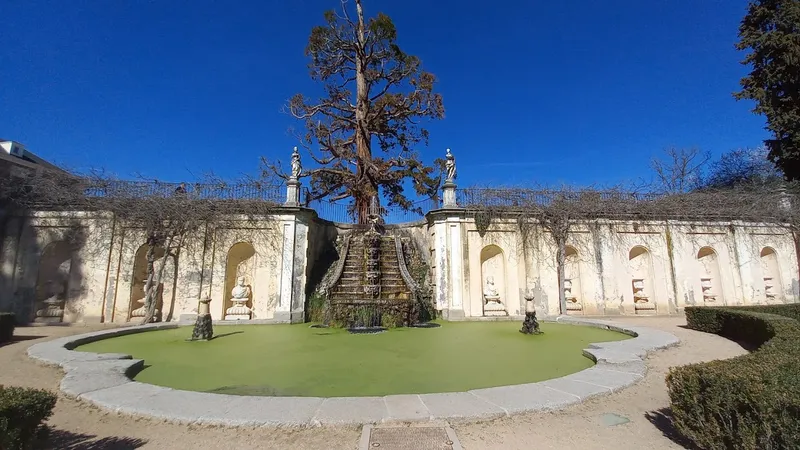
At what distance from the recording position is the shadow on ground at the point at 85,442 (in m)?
3.08

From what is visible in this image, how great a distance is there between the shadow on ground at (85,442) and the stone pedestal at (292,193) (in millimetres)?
11953

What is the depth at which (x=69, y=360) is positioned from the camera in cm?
627

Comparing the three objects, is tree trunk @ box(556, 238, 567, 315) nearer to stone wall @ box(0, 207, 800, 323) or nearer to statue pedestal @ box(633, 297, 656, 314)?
stone wall @ box(0, 207, 800, 323)

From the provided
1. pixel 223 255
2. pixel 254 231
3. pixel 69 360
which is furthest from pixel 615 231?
pixel 69 360

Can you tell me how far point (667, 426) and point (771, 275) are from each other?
2112 cm

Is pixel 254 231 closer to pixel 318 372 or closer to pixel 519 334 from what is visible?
pixel 318 372

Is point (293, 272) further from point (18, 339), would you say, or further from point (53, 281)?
point (53, 281)

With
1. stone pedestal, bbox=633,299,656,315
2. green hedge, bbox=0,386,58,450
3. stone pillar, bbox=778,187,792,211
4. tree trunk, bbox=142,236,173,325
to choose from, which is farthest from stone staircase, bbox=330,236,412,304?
stone pillar, bbox=778,187,792,211

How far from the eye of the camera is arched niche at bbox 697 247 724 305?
16.4 m

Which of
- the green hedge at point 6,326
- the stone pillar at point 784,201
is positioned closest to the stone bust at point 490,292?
the green hedge at point 6,326

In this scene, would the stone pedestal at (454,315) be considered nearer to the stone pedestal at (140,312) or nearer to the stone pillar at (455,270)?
the stone pillar at (455,270)

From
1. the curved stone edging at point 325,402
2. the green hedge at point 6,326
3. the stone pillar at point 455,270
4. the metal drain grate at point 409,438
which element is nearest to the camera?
the metal drain grate at point 409,438

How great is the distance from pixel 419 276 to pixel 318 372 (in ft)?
34.1

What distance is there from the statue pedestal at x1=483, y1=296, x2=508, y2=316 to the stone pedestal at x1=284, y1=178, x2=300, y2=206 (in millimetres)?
9187
